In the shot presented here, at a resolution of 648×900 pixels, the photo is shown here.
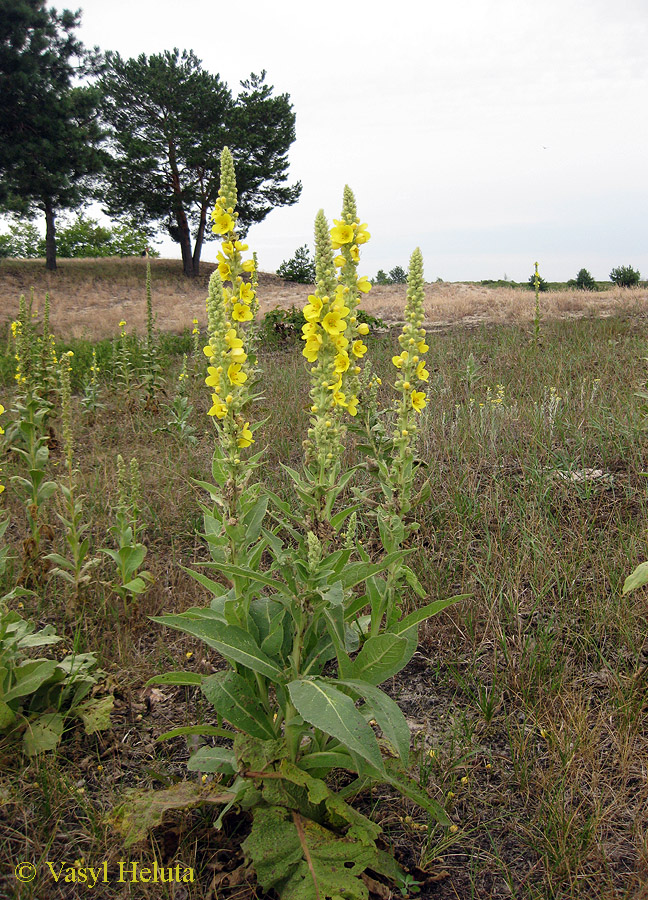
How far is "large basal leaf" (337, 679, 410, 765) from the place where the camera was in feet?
5.19

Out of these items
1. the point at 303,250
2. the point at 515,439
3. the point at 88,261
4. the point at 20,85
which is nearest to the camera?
the point at 515,439

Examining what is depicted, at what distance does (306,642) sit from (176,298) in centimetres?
2451

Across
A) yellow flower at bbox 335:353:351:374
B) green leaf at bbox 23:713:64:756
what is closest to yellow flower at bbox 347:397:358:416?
yellow flower at bbox 335:353:351:374

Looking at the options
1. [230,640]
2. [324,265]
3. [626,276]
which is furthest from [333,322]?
[626,276]

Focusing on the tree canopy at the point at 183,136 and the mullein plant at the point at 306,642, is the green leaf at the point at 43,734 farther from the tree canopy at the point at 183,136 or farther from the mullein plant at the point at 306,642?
the tree canopy at the point at 183,136

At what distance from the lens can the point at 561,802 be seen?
1.89 m

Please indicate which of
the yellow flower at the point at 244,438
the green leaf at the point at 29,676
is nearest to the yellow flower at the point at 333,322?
the yellow flower at the point at 244,438

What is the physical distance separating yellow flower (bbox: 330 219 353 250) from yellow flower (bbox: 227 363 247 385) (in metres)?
0.53

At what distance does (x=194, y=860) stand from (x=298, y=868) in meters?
0.35

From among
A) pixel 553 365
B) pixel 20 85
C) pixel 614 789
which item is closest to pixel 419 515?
pixel 614 789

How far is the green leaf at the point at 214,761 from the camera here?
1884mm

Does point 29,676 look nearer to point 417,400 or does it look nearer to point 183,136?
point 417,400

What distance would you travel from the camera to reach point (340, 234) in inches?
73.0

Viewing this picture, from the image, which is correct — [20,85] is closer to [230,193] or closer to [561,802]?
[230,193]
